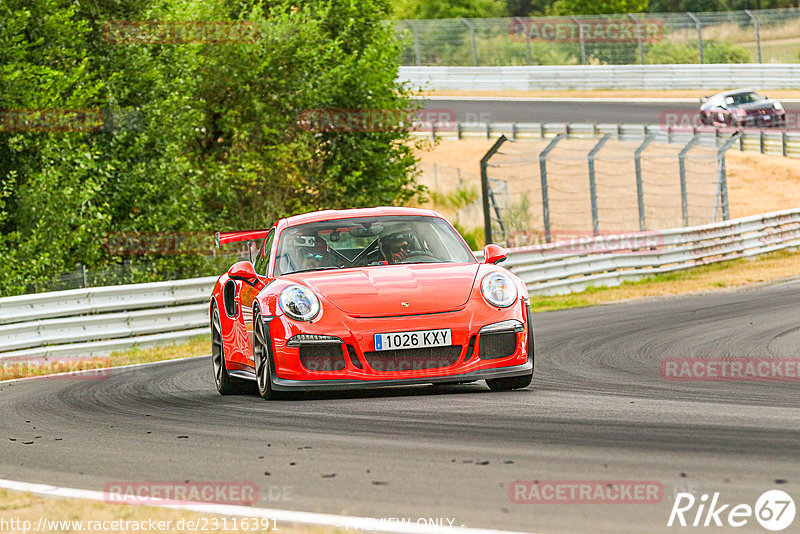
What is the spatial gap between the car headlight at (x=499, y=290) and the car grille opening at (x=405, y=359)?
1.70 feet

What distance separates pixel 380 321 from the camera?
7.74m

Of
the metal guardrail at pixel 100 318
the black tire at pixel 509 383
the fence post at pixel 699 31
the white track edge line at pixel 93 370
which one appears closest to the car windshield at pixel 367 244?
the black tire at pixel 509 383

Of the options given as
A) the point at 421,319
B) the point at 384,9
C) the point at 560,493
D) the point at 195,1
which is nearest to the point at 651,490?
the point at 560,493

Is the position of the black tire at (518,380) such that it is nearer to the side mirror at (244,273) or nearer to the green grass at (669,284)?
the side mirror at (244,273)

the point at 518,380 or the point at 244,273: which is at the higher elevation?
the point at 244,273

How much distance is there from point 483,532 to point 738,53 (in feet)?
163

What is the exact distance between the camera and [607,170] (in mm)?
39406

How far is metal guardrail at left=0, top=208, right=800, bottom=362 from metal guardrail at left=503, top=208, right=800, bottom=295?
0.06 ft

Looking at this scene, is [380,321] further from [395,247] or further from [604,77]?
[604,77]

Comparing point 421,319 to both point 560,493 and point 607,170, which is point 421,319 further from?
point 607,170

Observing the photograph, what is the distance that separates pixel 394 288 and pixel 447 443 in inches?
87.5

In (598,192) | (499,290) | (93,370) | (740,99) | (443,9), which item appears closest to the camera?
(499,290)

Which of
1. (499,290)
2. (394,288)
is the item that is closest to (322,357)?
(394,288)

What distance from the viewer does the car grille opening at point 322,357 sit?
7777 mm
